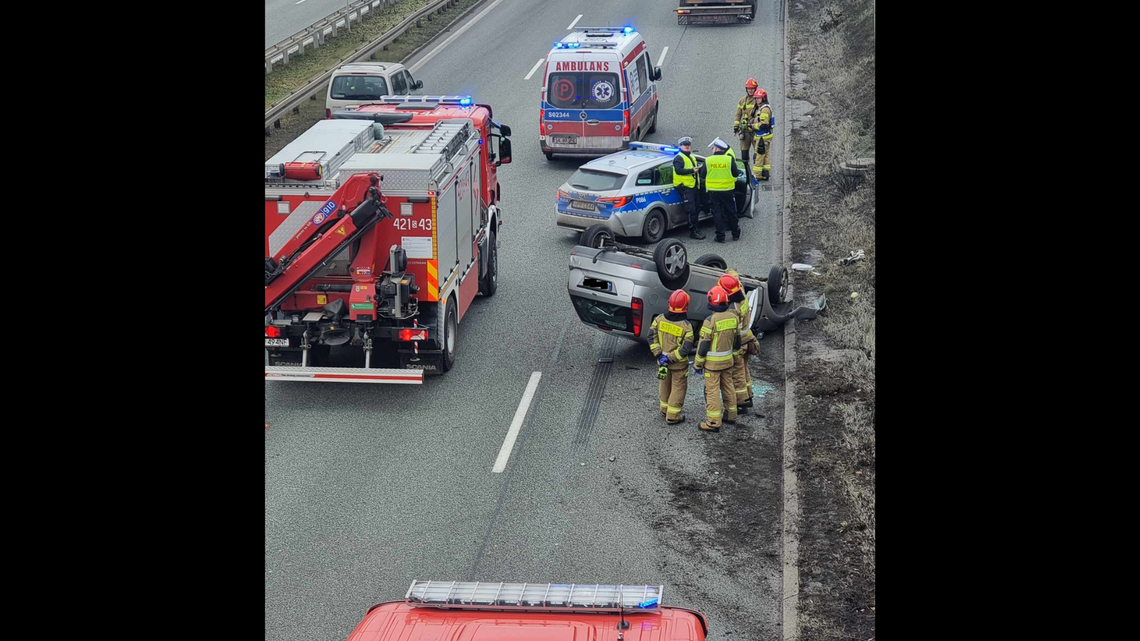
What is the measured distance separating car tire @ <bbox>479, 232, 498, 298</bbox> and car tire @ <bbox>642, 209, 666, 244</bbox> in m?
3.28

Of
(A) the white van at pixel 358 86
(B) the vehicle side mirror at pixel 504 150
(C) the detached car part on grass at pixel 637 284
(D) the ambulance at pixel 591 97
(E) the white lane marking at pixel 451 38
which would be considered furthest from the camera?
(E) the white lane marking at pixel 451 38

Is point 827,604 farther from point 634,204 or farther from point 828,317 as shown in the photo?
point 634,204

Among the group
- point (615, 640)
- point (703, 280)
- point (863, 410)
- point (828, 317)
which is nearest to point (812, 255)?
point (828, 317)

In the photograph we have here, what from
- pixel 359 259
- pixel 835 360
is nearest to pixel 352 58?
pixel 359 259

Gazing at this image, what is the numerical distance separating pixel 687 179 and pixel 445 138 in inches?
225

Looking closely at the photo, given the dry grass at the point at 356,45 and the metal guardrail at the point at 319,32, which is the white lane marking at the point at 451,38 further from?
the metal guardrail at the point at 319,32

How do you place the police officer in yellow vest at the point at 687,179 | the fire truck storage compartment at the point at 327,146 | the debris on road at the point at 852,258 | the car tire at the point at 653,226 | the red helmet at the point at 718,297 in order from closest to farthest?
the red helmet at the point at 718,297 → the fire truck storage compartment at the point at 327,146 → the debris on road at the point at 852,258 → the police officer in yellow vest at the point at 687,179 → the car tire at the point at 653,226

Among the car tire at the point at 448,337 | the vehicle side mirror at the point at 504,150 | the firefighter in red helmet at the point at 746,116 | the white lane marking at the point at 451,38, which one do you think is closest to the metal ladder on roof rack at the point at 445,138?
the vehicle side mirror at the point at 504,150

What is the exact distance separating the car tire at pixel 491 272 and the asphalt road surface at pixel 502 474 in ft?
0.61

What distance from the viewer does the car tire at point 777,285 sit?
1622 centimetres

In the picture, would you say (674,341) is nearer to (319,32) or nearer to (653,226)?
(653,226)

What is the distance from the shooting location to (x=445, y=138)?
625 inches

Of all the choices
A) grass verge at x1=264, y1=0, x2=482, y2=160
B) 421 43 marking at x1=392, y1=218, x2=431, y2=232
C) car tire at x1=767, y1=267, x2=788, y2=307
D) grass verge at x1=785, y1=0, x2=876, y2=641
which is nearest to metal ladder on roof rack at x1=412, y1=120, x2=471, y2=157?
421 43 marking at x1=392, y1=218, x2=431, y2=232

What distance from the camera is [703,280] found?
15.7 meters
